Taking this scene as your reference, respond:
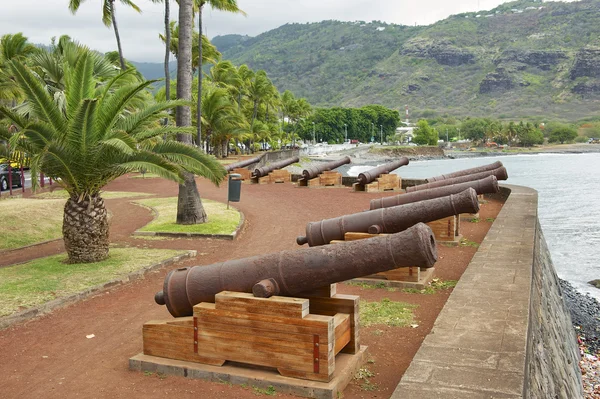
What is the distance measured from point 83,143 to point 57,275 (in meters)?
2.31

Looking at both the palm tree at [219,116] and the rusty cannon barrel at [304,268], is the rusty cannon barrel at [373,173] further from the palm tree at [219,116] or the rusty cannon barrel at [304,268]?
the palm tree at [219,116]

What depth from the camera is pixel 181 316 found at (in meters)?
5.74

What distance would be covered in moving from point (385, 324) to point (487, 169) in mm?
9618

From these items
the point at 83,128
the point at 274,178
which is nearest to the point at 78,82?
the point at 83,128

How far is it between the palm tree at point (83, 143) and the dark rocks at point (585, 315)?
10.3 meters

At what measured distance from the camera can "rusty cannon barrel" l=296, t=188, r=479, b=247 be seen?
28.7ft

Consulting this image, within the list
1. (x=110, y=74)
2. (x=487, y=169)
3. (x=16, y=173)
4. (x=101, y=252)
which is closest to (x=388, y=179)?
(x=487, y=169)

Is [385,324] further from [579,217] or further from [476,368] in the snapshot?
[579,217]

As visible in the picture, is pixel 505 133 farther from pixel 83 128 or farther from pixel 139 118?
pixel 83 128

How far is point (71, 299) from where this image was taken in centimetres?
845

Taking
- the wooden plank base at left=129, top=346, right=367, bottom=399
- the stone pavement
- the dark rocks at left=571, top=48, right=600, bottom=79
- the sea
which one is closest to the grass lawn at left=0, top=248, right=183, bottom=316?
the wooden plank base at left=129, top=346, right=367, bottom=399

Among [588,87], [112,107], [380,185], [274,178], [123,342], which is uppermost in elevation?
[588,87]

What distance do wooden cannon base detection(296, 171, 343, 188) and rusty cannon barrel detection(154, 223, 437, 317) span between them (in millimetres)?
21383

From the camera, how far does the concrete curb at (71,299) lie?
7.45 metres
